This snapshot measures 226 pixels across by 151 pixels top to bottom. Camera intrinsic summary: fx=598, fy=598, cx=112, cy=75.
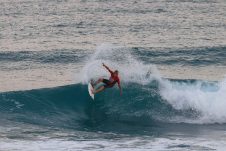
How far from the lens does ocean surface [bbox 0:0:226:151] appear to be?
75.6 feet

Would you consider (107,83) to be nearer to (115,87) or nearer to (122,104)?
(122,104)

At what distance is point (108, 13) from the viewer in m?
51.7

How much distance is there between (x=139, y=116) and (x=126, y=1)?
114 feet

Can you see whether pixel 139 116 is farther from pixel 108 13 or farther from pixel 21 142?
pixel 108 13

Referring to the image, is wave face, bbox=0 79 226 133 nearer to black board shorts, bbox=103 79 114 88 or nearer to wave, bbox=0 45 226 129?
wave, bbox=0 45 226 129

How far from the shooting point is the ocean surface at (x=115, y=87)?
23.0 meters

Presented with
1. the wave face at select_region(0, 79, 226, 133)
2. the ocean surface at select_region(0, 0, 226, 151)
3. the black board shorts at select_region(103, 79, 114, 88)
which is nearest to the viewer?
the ocean surface at select_region(0, 0, 226, 151)

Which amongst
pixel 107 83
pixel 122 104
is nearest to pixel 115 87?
pixel 122 104

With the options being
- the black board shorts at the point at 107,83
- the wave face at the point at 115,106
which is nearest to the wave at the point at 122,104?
the wave face at the point at 115,106

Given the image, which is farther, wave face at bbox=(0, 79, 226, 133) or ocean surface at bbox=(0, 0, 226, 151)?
wave face at bbox=(0, 79, 226, 133)

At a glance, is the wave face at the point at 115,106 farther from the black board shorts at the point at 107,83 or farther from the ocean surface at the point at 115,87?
the black board shorts at the point at 107,83

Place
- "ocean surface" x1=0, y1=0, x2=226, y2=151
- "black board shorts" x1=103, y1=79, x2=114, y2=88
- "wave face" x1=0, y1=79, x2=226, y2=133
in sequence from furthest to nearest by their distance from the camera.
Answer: "wave face" x1=0, y1=79, x2=226, y2=133 < "black board shorts" x1=103, y1=79, x2=114, y2=88 < "ocean surface" x1=0, y1=0, x2=226, y2=151

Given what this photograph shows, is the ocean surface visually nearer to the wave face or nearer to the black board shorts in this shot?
the wave face

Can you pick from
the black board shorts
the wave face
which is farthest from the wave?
the black board shorts
